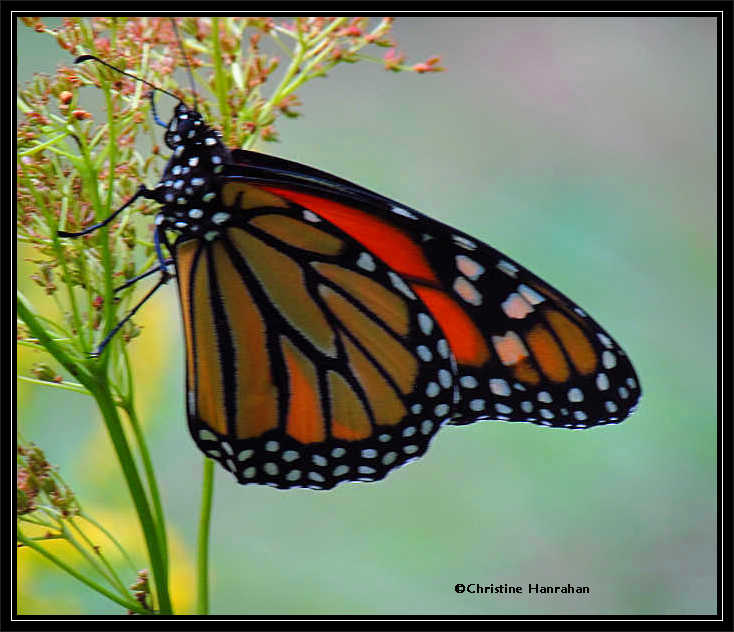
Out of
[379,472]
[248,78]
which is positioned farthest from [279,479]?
[248,78]

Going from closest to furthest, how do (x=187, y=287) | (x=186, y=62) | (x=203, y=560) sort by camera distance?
(x=203, y=560) → (x=186, y=62) → (x=187, y=287)

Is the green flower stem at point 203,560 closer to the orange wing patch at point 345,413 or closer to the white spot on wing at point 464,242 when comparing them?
the orange wing patch at point 345,413

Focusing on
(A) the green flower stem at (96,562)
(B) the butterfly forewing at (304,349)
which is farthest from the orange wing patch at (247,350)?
(A) the green flower stem at (96,562)

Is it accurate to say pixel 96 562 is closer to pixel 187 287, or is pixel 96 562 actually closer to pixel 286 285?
pixel 187 287

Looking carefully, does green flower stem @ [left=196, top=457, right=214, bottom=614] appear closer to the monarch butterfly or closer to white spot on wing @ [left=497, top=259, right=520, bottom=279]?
the monarch butterfly

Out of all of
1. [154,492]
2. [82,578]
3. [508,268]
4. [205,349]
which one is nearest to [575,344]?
[508,268]

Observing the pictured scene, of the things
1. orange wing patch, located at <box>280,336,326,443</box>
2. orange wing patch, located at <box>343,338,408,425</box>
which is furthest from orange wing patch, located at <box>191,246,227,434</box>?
orange wing patch, located at <box>343,338,408,425</box>

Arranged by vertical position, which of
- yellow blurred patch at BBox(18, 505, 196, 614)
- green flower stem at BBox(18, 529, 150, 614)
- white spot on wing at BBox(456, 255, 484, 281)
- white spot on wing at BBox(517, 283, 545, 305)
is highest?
white spot on wing at BBox(456, 255, 484, 281)
